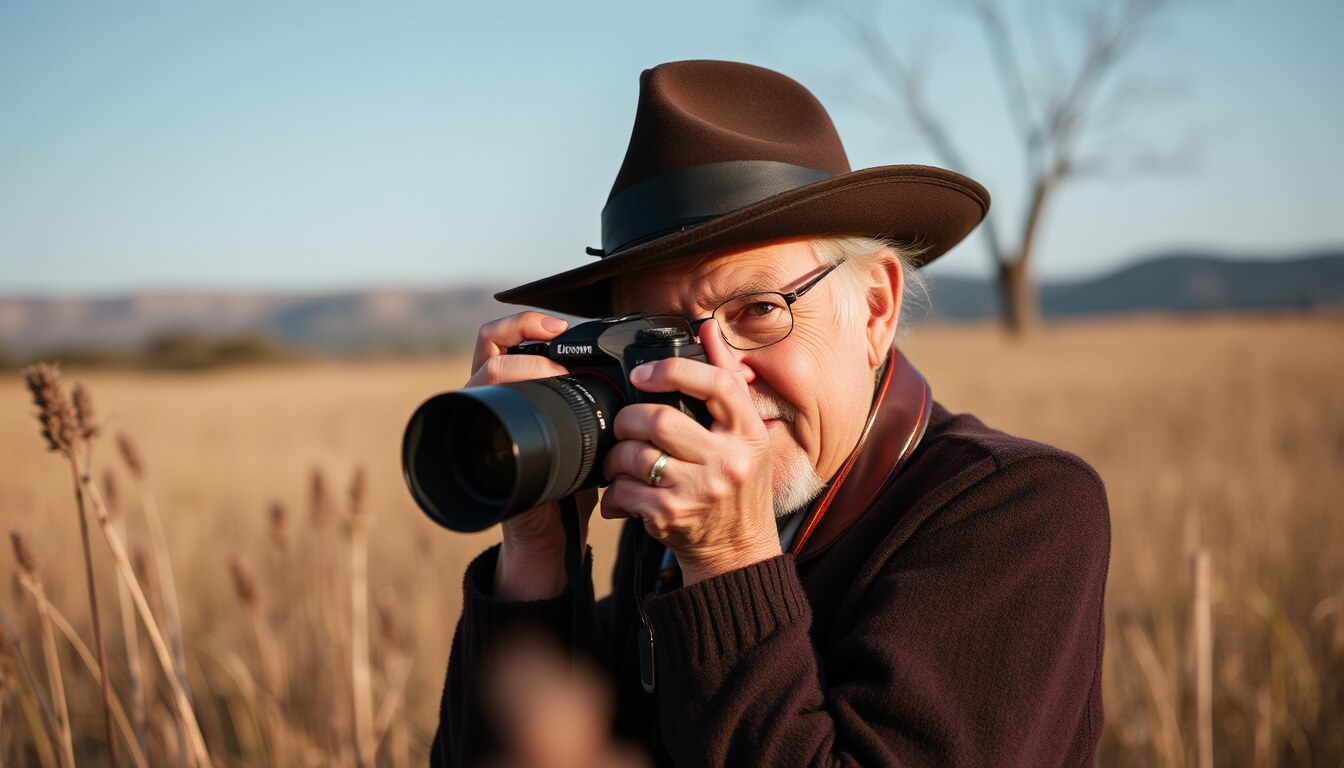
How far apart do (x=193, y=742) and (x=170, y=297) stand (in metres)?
109

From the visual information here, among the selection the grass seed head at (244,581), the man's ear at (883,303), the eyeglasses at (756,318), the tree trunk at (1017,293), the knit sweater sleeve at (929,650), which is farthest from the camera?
the tree trunk at (1017,293)

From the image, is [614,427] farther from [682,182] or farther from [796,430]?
[682,182]

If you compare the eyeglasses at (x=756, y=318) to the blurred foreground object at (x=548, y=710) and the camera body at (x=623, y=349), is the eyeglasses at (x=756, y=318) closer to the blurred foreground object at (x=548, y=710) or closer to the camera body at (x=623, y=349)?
the camera body at (x=623, y=349)

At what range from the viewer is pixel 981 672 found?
3.42 ft

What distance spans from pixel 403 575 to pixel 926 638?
3.37m

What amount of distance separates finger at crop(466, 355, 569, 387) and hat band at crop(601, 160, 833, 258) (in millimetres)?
281

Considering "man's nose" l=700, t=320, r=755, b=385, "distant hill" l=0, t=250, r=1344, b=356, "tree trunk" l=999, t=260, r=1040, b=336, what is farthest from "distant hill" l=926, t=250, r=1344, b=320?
"man's nose" l=700, t=320, r=755, b=385

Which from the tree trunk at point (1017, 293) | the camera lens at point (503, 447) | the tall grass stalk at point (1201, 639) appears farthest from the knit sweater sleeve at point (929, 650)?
the tree trunk at point (1017, 293)

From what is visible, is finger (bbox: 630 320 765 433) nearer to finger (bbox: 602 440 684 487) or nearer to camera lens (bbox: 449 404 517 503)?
finger (bbox: 602 440 684 487)

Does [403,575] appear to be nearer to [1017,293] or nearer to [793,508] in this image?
[793,508]

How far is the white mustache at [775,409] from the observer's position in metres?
1.39

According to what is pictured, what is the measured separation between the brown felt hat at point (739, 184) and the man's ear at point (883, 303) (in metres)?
0.05

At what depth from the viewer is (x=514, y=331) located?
1392mm

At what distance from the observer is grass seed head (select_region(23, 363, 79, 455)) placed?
4.00 feet
